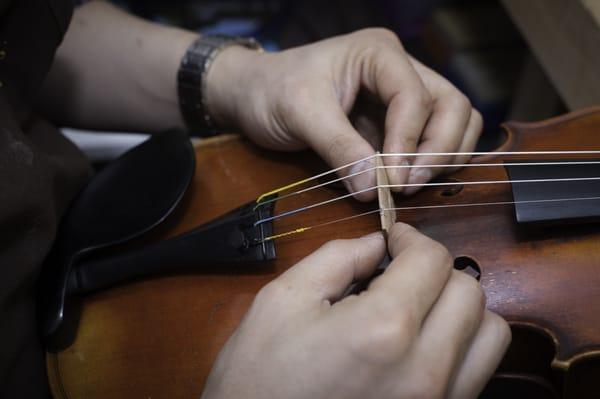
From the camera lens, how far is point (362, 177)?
0.66m

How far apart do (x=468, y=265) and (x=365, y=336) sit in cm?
23

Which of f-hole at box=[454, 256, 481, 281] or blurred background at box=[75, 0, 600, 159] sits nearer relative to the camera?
f-hole at box=[454, 256, 481, 281]

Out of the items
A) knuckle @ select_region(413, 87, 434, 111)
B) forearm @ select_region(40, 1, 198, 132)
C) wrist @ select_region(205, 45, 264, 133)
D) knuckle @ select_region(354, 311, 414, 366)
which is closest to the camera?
knuckle @ select_region(354, 311, 414, 366)

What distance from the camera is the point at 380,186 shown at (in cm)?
64

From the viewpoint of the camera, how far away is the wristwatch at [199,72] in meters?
0.95

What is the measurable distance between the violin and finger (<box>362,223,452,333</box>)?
0.12 metres

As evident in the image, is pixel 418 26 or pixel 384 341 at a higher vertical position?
pixel 384 341

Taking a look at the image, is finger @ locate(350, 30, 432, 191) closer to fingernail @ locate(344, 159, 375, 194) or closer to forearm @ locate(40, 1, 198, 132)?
fingernail @ locate(344, 159, 375, 194)

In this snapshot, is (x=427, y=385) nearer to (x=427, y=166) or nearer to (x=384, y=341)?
(x=384, y=341)

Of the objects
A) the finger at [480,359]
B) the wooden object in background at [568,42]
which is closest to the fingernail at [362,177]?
the finger at [480,359]

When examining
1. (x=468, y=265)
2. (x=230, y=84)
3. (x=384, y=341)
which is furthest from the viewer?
(x=230, y=84)

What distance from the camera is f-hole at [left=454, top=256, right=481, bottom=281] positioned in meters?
0.63

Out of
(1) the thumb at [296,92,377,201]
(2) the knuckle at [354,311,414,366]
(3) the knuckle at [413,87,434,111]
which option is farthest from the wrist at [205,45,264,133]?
(2) the knuckle at [354,311,414,366]

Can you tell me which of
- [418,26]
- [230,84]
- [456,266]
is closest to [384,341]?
[456,266]
